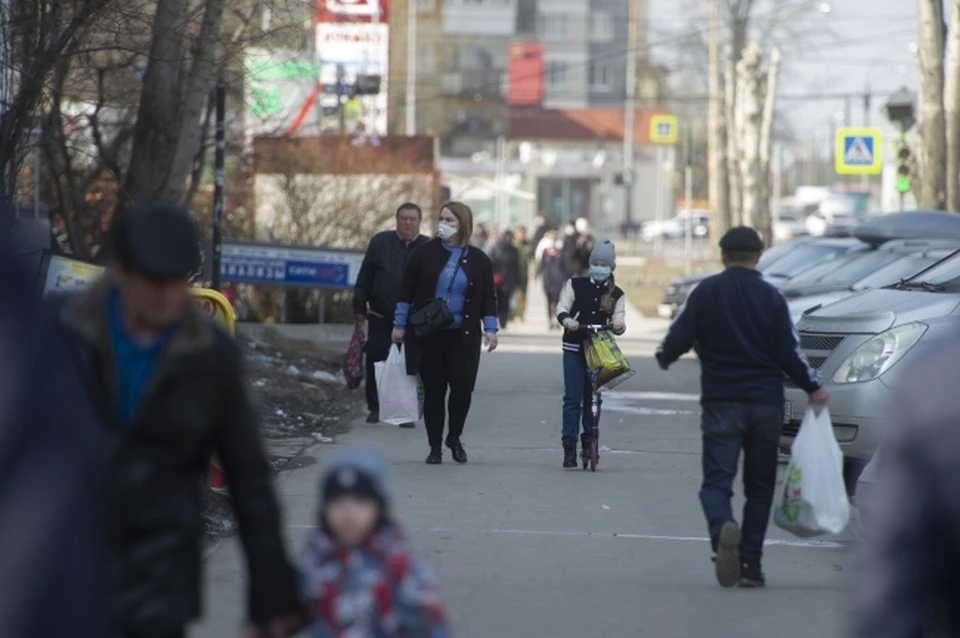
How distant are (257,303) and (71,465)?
64.6ft

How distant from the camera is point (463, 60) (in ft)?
334

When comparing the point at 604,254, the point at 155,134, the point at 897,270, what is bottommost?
the point at 897,270

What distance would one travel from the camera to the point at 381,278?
13477mm

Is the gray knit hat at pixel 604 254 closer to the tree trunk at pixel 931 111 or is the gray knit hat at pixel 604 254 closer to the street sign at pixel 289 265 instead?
the street sign at pixel 289 265

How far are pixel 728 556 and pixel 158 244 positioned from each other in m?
4.24

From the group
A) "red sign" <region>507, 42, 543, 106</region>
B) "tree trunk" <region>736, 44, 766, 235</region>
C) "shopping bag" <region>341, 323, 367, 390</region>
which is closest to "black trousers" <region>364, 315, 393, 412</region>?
"shopping bag" <region>341, 323, 367, 390</region>

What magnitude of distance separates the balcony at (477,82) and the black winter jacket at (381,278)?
281ft

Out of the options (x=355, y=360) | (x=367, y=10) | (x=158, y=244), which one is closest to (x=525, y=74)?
(x=367, y=10)

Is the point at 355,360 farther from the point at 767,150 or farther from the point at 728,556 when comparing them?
the point at 767,150

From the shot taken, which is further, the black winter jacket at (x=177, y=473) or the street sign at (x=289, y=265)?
the street sign at (x=289, y=265)

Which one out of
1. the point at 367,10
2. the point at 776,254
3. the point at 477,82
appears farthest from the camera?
the point at 477,82

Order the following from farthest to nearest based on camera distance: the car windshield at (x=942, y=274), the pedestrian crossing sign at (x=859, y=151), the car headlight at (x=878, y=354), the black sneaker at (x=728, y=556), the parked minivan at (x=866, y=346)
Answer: the pedestrian crossing sign at (x=859, y=151) < the car windshield at (x=942, y=274) < the car headlight at (x=878, y=354) < the parked minivan at (x=866, y=346) < the black sneaker at (x=728, y=556)

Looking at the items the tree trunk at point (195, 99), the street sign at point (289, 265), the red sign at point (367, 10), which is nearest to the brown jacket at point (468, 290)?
the tree trunk at point (195, 99)

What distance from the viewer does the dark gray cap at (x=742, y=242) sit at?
7.66m
